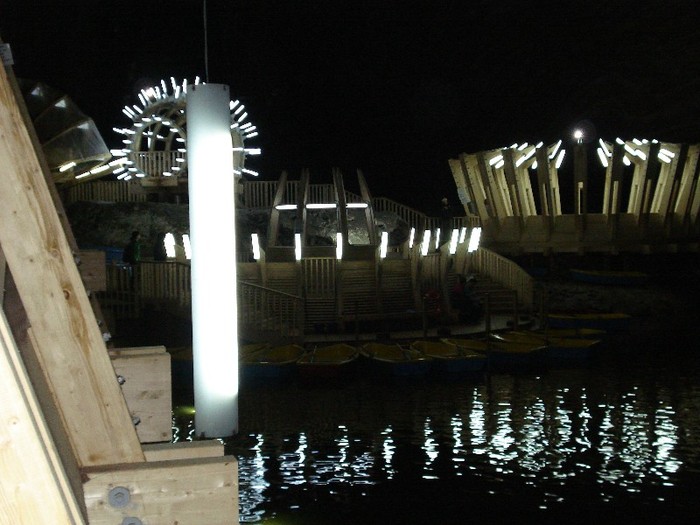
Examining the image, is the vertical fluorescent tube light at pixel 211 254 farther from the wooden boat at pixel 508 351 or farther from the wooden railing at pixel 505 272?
the wooden railing at pixel 505 272

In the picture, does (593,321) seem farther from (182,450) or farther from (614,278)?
(182,450)

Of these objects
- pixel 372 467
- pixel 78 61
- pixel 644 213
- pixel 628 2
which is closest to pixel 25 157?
pixel 372 467

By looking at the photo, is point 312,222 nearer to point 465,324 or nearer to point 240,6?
point 465,324

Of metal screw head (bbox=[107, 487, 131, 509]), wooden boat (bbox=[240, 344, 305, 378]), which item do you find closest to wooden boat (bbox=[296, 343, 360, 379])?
wooden boat (bbox=[240, 344, 305, 378])

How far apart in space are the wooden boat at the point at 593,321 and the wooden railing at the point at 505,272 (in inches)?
52.9

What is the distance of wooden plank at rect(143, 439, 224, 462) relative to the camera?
8.89 ft

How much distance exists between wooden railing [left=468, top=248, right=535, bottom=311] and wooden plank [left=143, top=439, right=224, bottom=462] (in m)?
23.7

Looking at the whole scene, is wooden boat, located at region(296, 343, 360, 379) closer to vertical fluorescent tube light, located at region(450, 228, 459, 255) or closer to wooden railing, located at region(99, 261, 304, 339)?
wooden railing, located at region(99, 261, 304, 339)

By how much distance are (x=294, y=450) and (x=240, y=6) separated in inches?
1359

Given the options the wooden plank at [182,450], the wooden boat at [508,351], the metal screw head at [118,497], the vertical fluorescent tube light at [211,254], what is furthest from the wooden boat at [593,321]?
the metal screw head at [118,497]

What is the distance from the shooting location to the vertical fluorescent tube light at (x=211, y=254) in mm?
5461

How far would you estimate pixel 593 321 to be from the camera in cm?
2550

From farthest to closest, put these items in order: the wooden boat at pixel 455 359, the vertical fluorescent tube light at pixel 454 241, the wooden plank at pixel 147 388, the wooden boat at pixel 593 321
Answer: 1. the vertical fluorescent tube light at pixel 454 241
2. the wooden boat at pixel 593 321
3. the wooden boat at pixel 455 359
4. the wooden plank at pixel 147 388

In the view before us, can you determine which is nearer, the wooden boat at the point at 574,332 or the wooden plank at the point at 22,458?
the wooden plank at the point at 22,458
